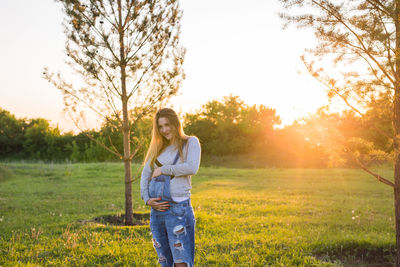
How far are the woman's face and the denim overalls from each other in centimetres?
27

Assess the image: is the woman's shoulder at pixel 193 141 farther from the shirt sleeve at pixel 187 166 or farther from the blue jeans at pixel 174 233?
the blue jeans at pixel 174 233

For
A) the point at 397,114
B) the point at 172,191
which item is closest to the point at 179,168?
the point at 172,191

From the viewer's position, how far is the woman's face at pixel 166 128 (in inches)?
136

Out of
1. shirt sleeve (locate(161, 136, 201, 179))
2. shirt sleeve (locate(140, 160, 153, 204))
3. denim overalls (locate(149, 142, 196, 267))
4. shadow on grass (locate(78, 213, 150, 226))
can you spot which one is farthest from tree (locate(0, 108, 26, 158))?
shirt sleeve (locate(161, 136, 201, 179))

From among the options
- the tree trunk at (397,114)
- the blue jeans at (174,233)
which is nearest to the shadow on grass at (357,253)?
the tree trunk at (397,114)

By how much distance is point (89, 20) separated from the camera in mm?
6801

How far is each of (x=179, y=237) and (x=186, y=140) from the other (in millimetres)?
981

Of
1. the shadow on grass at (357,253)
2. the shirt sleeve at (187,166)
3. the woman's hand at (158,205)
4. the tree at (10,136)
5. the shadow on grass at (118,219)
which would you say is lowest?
the shadow on grass at (357,253)

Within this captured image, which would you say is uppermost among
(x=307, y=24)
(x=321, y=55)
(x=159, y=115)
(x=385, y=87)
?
(x=307, y=24)

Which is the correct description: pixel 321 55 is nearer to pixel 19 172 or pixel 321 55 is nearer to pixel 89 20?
pixel 89 20

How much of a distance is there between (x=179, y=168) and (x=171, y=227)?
57 cm

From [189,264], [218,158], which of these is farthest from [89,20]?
[218,158]

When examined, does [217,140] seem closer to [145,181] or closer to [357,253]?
[357,253]

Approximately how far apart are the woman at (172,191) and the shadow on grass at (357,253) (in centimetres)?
298
